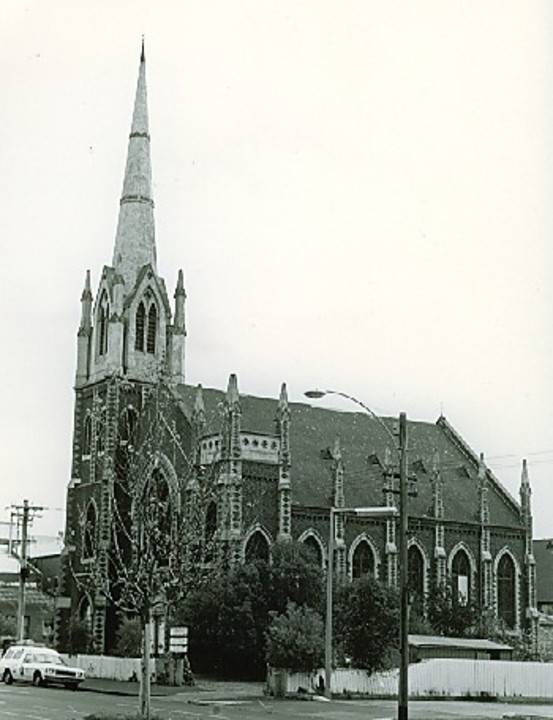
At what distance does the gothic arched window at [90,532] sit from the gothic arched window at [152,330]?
9.61 metres

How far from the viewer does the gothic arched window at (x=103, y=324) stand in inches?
2876

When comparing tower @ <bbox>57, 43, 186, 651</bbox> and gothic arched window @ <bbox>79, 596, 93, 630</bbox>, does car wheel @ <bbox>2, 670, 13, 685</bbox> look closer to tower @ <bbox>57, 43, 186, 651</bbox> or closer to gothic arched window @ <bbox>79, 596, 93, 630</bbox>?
tower @ <bbox>57, 43, 186, 651</bbox>

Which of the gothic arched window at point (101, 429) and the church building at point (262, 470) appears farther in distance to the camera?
the gothic arched window at point (101, 429)

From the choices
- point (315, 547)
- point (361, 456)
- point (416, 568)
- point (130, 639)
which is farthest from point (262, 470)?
point (416, 568)

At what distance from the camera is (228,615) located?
2218 inches

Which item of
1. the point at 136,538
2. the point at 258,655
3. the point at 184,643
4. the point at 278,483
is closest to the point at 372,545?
the point at 278,483

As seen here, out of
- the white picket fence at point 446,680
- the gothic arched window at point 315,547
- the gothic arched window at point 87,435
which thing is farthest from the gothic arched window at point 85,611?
the white picket fence at point 446,680

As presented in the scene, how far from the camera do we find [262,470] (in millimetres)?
63938

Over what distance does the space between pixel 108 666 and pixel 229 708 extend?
69.0ft

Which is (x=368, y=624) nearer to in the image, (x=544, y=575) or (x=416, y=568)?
(x=416, y=568)

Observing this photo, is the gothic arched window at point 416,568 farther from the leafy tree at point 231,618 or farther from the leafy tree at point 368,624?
the leafy tree at point 368,624

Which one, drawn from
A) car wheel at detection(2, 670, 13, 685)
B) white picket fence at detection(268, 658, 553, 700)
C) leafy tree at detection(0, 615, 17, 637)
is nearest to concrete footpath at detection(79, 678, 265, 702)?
white picket fence at detection(268, 658, 553, 700)

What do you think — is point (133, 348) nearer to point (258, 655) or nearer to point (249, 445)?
point (249, 445)

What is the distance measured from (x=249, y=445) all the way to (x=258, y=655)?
436 inches
